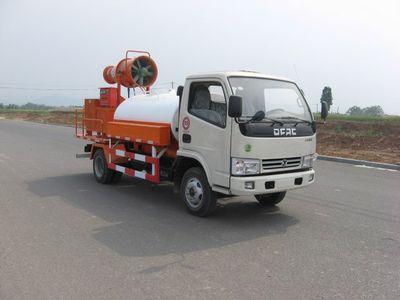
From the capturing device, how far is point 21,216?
21.9 feet

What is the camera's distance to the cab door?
6.21 metres

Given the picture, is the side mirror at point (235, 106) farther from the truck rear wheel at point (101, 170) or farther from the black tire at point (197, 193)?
the truck rear wheel at point (101, 170)

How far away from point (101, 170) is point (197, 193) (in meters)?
3.49

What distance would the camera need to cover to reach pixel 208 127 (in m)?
6.47

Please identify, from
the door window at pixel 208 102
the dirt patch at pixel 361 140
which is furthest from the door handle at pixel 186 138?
the dirt patch at pixel 361 140

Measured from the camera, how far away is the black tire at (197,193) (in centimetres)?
655

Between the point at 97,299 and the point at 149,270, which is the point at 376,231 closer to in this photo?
the point at 149,270

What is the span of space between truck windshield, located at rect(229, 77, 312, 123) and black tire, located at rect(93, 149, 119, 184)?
398cm

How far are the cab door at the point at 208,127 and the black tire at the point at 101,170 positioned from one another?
9.12 feet

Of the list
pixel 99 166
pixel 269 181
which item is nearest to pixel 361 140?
pixel 99 166

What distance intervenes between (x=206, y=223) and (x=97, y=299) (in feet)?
8.86

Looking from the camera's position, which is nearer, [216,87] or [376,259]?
[376,259]

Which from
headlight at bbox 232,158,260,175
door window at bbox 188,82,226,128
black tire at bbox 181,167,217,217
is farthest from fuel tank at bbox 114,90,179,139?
headlight at bbox 232,158,260,175

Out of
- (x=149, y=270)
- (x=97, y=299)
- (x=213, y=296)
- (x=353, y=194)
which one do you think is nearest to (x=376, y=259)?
(x=213, y=296)
